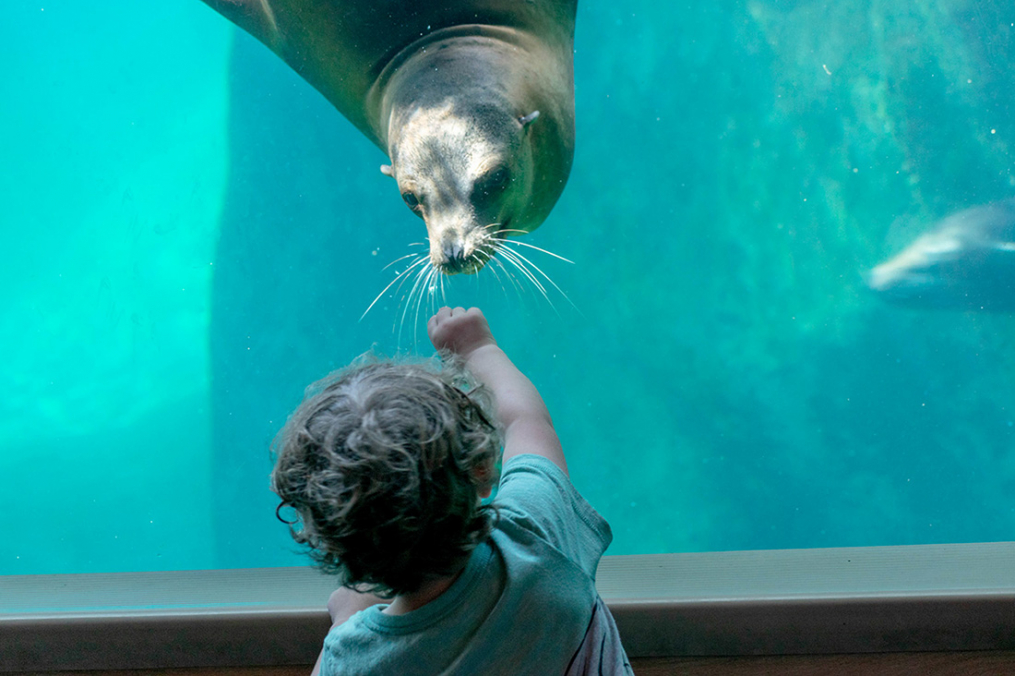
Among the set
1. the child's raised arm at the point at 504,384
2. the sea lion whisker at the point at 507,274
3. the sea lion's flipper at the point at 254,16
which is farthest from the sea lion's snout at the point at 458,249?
the sea lion's flipper at the point at 254,16

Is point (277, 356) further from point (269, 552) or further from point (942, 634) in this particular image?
point (942, 634)

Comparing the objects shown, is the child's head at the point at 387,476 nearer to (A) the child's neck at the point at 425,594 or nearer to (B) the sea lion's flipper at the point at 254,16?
(A) the child's neck at the point at 425,594

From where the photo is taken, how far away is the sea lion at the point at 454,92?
1.55 metres

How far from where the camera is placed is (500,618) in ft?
1.72

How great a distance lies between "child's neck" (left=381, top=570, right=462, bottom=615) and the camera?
529mm

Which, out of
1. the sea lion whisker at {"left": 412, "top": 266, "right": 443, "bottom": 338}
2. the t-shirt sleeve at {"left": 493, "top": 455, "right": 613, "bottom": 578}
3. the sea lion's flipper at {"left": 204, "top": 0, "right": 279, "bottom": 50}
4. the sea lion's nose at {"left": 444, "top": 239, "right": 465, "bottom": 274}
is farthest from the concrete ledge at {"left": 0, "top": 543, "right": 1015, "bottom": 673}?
the sea lion's flipper at {"left": 204, "top": 0, "right": 279, "bottom": 50}

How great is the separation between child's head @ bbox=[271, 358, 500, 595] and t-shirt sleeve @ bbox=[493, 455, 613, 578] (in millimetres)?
50

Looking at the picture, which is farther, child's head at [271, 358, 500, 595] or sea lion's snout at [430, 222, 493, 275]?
sea lion's snout at [430, 222, 493, 275]

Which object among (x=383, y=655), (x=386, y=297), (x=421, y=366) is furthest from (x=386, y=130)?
(x=383, y=655)

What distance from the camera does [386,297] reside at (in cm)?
256

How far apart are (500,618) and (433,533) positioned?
0.29ft

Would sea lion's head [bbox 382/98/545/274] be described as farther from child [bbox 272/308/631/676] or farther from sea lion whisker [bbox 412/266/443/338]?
child [bbox 272/308/631/676]

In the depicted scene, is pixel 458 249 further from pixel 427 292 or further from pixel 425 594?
pixel 425 594

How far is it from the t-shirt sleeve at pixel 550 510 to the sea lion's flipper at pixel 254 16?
1798 mm
